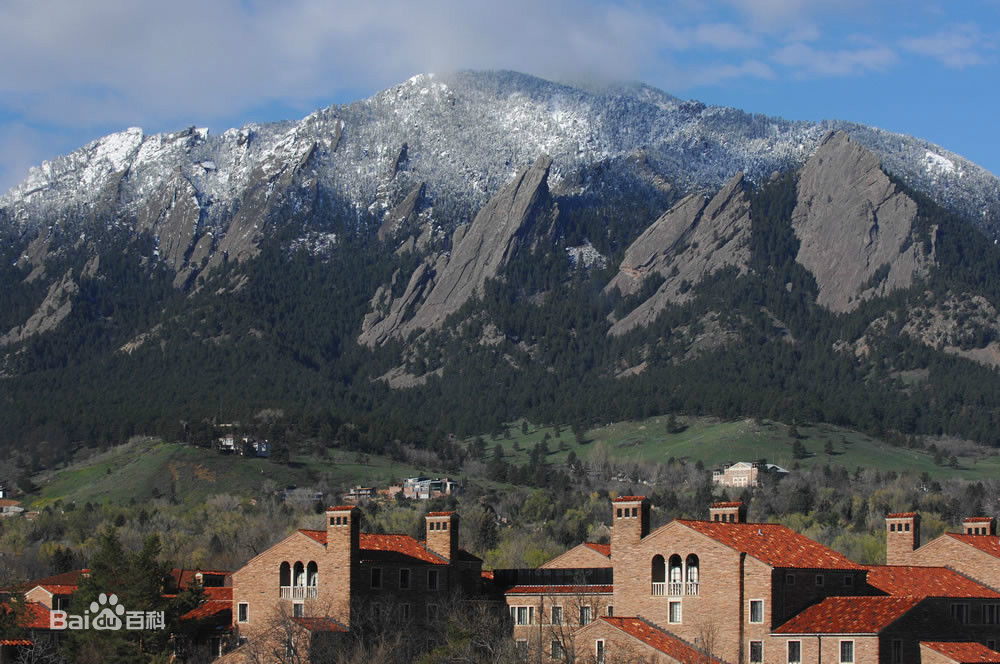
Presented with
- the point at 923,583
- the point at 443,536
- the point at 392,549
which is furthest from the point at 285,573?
the point at 923,583

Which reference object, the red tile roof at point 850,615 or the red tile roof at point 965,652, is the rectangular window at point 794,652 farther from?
the red tile roof at point 965,652

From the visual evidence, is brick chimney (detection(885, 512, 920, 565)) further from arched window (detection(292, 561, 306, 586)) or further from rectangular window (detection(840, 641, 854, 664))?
arched window (detection(292, 561, 306, 586))

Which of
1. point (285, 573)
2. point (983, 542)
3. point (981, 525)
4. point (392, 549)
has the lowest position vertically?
point (285, 573)

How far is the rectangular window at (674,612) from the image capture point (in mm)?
87688

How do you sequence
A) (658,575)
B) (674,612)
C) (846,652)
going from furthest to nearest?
(658,575), (674,612), (846,652)

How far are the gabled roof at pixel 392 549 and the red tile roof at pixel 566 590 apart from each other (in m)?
4.22

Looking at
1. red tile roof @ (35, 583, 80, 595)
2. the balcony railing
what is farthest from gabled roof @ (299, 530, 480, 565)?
red tile roof @ (35, 583, 80, 595)

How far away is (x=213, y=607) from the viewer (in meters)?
99.6

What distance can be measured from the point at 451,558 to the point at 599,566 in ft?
30.1

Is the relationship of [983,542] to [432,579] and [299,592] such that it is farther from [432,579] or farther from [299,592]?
[299,592]

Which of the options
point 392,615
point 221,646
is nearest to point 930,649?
point 392,615

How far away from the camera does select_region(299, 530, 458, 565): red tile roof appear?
94.5 metres

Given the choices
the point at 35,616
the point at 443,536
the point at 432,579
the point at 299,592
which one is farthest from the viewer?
the point at 35,616

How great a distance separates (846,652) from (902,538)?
2427 centimetres
